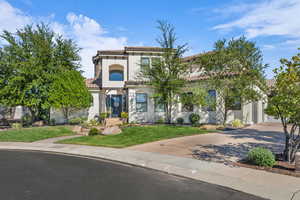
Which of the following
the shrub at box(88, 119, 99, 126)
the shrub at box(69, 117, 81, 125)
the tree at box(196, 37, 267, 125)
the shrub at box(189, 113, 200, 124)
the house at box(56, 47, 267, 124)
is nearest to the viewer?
the tree at box(196, 37, 267, 125)

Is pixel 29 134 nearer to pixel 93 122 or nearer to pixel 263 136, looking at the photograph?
pixel 93 122

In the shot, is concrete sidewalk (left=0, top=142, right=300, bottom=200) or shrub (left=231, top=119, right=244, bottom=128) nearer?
concrete sidewalk (left=0, top=142, right=300, bottom=200)

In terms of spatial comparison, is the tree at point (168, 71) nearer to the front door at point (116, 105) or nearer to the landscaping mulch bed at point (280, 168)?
the front door at point (116, 105)

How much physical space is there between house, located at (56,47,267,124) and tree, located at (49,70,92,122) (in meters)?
2.99

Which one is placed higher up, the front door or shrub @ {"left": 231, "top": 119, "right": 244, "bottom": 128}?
the front door

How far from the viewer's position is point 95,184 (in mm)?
5035

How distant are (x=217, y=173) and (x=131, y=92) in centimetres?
1511

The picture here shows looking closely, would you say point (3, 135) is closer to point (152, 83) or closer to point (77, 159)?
point (77, 159)

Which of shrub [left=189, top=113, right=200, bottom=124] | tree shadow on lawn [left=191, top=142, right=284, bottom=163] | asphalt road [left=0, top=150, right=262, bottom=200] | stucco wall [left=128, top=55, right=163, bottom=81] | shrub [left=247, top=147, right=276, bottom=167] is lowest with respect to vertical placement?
asphalt road [left=0, top=150, right=262, bottom=200]

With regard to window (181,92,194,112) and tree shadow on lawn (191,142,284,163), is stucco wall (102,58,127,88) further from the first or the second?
tree shadow on lawn (191,142,284,163)

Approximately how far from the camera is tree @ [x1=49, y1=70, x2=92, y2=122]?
16.4 meters

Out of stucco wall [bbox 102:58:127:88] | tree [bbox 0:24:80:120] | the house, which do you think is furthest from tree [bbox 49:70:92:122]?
stucco wall [bbox 102:58:127:88]

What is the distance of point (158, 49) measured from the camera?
2077 centimetres

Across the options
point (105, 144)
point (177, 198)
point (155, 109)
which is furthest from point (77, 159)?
point (155, 109)
